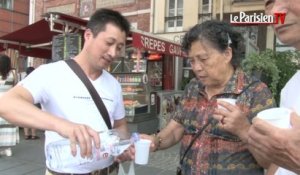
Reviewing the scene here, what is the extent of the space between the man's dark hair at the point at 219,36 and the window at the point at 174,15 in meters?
11.3

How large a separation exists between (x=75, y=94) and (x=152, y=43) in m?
6.32

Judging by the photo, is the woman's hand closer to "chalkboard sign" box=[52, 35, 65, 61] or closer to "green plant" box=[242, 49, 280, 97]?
"green plant" box=[242, 49, 280, 97]

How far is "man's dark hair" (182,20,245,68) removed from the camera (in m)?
2.49

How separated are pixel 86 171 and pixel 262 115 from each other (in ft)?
4.21

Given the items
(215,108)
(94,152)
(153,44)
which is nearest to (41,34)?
(153,44)

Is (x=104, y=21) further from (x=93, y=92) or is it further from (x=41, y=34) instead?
(x=41, y=34)

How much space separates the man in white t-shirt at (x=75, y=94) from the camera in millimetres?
1831

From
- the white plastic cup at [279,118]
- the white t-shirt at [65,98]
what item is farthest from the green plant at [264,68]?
the white plastic cup at [279,118]

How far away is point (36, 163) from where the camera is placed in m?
6.79

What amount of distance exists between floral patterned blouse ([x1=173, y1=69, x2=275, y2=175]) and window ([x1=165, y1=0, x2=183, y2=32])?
451 inches

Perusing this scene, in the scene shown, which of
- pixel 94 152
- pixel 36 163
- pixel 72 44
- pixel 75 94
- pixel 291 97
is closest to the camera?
pixel 291 97

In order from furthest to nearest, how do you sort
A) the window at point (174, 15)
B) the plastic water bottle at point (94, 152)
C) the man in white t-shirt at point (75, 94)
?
1. the window at point (174, 15)
2. the plastic water bottle at point (94, 152)
3. the man in white t-shirt at point (75, 94)

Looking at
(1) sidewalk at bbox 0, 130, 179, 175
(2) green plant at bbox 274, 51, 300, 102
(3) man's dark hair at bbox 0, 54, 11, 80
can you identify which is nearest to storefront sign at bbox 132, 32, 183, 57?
(2) green plant at bbox 274, 51, 300, 102

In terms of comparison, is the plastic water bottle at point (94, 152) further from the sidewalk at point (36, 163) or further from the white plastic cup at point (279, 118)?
the sidewalk at point (36, 163)
